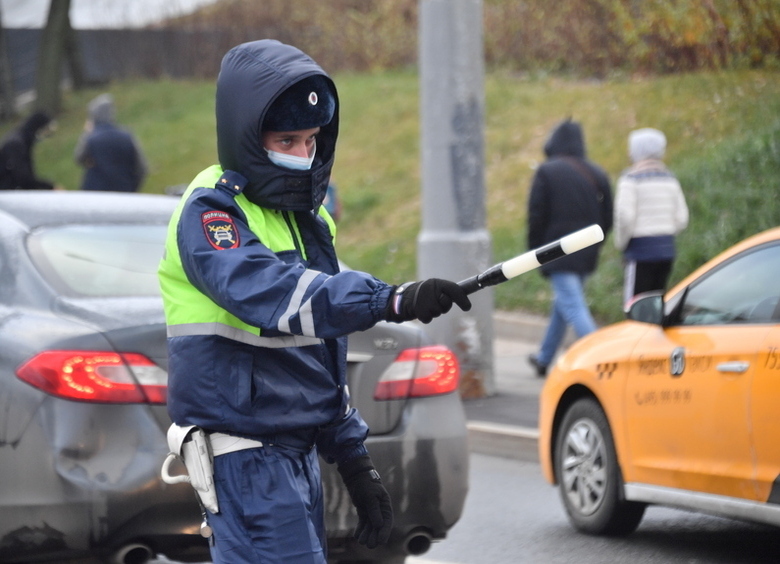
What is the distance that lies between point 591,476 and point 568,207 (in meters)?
3.88

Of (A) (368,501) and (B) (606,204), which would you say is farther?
(B) (606,204)

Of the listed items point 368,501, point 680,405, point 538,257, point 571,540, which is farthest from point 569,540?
point 538,257

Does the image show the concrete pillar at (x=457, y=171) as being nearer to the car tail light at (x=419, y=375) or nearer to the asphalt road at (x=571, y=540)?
the asphalt road at (x=571, y=540)

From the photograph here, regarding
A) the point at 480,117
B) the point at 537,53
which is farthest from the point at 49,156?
the point at 480,117

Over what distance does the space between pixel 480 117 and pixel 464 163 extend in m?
0.39

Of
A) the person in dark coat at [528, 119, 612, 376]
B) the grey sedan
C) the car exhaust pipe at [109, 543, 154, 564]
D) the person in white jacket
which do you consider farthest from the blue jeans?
the car exhaust pipe at [109, 543, 154, 564]

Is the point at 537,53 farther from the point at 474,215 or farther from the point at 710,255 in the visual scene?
the point at 474,215

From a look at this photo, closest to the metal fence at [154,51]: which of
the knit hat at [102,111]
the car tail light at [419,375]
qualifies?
the knit hat at [102,111]

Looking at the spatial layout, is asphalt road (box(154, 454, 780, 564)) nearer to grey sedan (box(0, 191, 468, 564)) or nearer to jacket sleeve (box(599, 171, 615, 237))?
grey sedan (box(0, 191, 468, 564))

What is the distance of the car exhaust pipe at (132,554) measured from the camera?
4332 mm

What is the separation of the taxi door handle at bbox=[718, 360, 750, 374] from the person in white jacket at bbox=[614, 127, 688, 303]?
14.2ft

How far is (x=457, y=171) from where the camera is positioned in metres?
9.34

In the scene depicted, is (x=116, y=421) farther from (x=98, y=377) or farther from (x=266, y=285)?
(x=266, y=285)

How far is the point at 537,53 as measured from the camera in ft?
66.2
